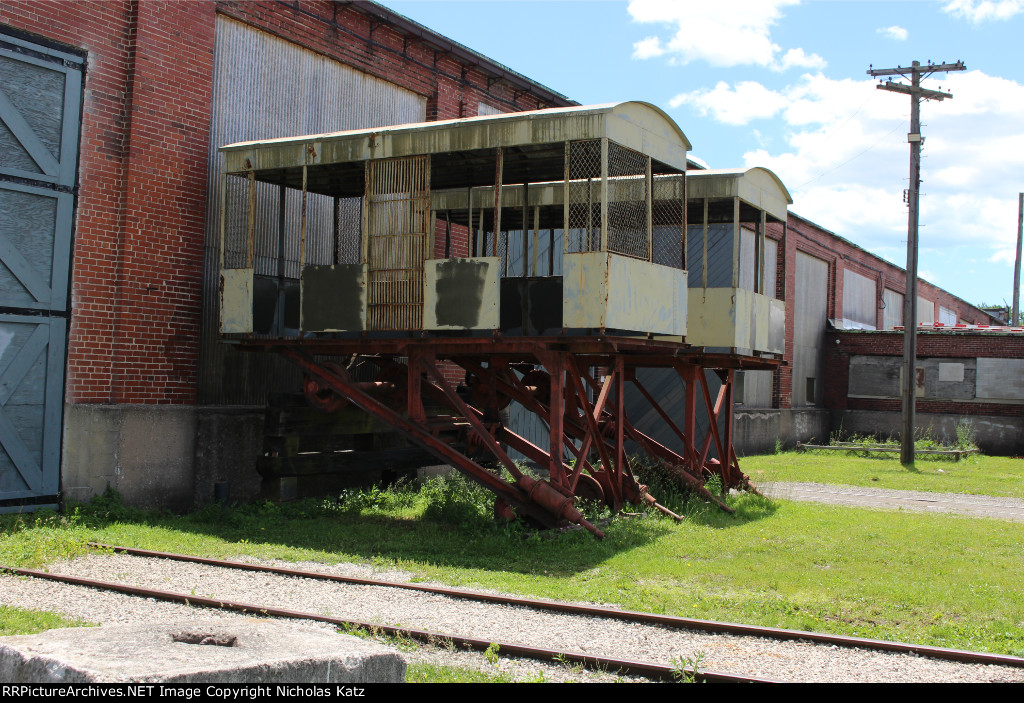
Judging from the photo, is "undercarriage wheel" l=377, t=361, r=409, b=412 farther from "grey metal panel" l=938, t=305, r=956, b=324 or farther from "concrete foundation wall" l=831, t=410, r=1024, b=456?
"grey metal panel" l=938, t=305, r=956, b=324

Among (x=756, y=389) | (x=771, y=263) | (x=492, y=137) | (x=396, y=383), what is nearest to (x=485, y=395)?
(x=396, y=383)

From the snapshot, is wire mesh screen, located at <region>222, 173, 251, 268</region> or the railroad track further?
wire mesh screen, located at <region>222, 173, 251, 268</region>

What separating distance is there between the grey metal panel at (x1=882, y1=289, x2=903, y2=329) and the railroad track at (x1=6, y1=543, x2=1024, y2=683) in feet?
118

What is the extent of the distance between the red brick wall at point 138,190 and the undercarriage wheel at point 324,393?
5.45 feet

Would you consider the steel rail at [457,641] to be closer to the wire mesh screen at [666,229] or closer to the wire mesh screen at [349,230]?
the wire mesh screen at [349,230]

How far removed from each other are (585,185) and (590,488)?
15.3 feet

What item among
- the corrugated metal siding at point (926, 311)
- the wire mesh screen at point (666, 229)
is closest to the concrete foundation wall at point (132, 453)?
the wire mesh screen at point (666, 229)

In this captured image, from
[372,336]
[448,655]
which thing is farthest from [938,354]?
[448,655]

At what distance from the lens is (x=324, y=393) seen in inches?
503

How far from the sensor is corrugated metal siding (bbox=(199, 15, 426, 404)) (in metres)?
13.2

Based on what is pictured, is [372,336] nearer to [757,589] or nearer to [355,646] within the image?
[757,589]

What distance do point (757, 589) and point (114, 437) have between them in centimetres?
796

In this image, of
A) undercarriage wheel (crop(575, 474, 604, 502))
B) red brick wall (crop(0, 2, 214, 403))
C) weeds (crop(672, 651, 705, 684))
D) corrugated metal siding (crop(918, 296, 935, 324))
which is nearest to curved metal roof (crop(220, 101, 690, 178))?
red brick wall (crop(0, 2, 214, 403))

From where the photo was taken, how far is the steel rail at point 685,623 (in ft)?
20.2
